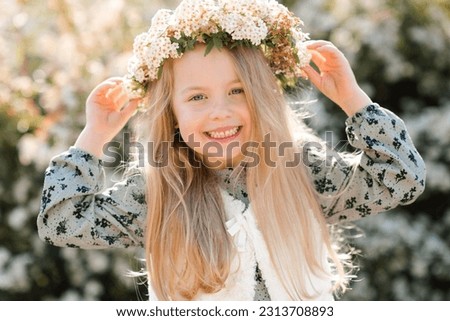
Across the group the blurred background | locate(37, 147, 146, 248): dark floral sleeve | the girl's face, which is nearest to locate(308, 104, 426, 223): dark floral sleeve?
the girl's face

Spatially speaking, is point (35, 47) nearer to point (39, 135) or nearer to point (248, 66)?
point (39, 135)

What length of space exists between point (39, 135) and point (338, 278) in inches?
86.4

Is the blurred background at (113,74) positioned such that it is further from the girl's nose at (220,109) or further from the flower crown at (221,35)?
the girl's nose at (220,109)

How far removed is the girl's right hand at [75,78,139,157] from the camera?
2.48 meters

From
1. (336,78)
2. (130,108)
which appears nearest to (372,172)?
(336,78)

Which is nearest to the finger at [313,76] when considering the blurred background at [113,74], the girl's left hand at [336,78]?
the girl's left hand at [336,78]

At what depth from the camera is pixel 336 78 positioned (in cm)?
247

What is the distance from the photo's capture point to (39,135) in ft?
13.3

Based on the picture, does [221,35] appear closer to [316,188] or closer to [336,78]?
[336,78]

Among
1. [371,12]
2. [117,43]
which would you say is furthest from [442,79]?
[117,43]

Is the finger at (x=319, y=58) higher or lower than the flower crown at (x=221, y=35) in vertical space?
lower

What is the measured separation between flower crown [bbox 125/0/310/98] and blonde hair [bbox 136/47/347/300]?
5 cm

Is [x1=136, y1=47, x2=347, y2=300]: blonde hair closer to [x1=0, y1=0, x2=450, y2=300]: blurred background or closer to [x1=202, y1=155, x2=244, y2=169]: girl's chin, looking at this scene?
[x1=202, y1=155, x2=244, y2=169]: girl's chin

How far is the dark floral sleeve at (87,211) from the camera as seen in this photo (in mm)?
2348
